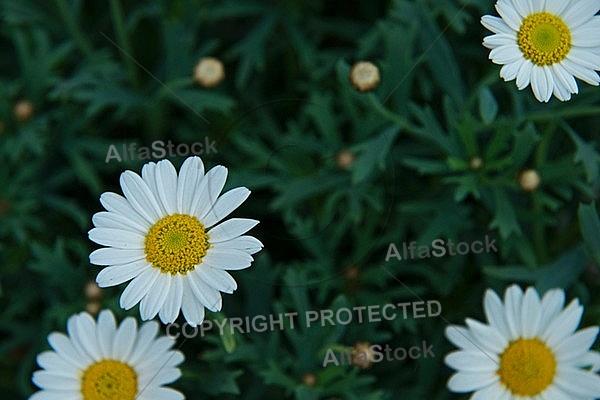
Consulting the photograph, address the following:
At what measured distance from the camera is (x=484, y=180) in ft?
6.82

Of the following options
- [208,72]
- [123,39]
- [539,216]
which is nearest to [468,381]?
[539,216]

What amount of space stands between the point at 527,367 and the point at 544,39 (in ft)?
2.56

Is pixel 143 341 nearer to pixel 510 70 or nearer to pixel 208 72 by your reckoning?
pixel 208 72

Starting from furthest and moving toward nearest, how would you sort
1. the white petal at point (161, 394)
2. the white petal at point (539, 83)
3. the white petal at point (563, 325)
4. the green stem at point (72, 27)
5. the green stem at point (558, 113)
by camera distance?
the green stem at point (72, 27)
the green stem at point (558, 113)
the white petal at point (563, 325)
the white petal at point (161, 394)
the white petal at point (539, 83)

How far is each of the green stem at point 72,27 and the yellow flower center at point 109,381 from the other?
113 centimetres

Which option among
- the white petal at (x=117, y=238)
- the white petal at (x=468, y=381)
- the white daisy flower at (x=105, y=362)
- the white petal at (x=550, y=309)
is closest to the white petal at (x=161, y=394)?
the white daisy flower at (x=105, y=362)

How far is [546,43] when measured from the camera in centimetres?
169

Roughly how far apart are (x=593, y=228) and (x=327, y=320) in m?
0.75

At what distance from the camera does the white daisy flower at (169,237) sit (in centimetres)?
154

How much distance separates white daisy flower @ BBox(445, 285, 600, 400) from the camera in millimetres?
1804

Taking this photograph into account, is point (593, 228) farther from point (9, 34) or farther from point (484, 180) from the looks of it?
point (9, 34)

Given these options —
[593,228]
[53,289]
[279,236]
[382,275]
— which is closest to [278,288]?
[279,236]

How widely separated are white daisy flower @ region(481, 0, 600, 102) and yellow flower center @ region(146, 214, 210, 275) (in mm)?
739

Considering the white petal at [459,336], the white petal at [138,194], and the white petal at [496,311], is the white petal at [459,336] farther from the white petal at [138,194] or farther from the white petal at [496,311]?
the white petal at [138,194]
